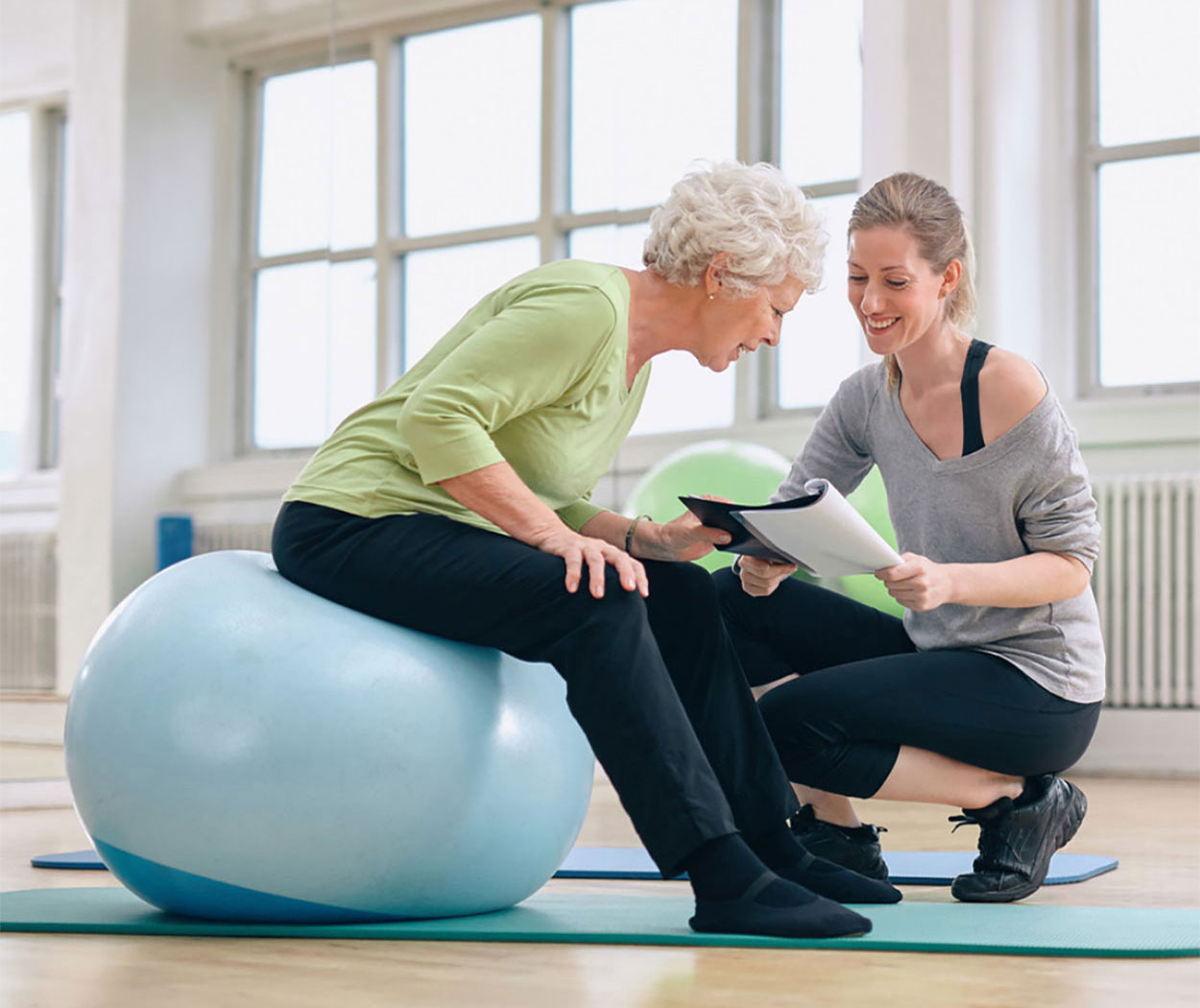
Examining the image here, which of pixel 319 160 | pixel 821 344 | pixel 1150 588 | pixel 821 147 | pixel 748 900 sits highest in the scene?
pixel 821 147

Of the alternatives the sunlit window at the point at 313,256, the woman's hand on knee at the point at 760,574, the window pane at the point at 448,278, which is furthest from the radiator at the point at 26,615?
the woman's hand on knee at the point at 760,574

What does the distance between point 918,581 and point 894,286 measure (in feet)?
1.46

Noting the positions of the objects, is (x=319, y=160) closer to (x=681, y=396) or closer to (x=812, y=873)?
(x=681, y=396)

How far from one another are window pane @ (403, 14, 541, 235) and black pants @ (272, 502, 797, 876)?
2.93m

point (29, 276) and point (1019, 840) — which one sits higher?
point (29, 276)

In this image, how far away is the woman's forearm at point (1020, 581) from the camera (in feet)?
6.18

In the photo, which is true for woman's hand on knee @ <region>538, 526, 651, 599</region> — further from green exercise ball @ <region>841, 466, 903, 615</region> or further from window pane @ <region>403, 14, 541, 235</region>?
window pane @ <region>403, 14, 541, 235</region>

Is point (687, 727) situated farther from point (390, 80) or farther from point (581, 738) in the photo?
point (390, 80)

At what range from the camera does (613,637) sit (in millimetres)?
1602

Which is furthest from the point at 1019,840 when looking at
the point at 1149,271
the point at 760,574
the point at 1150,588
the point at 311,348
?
the point at 1149,271

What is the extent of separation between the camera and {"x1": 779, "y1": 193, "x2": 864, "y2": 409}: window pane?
16.4ft

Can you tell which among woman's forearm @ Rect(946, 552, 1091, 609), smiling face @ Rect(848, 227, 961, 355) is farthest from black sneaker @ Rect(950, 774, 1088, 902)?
smiling face @ Rect(848, 227, 961, 355)

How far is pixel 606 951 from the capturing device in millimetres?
1611

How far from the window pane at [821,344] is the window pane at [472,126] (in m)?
0.97
